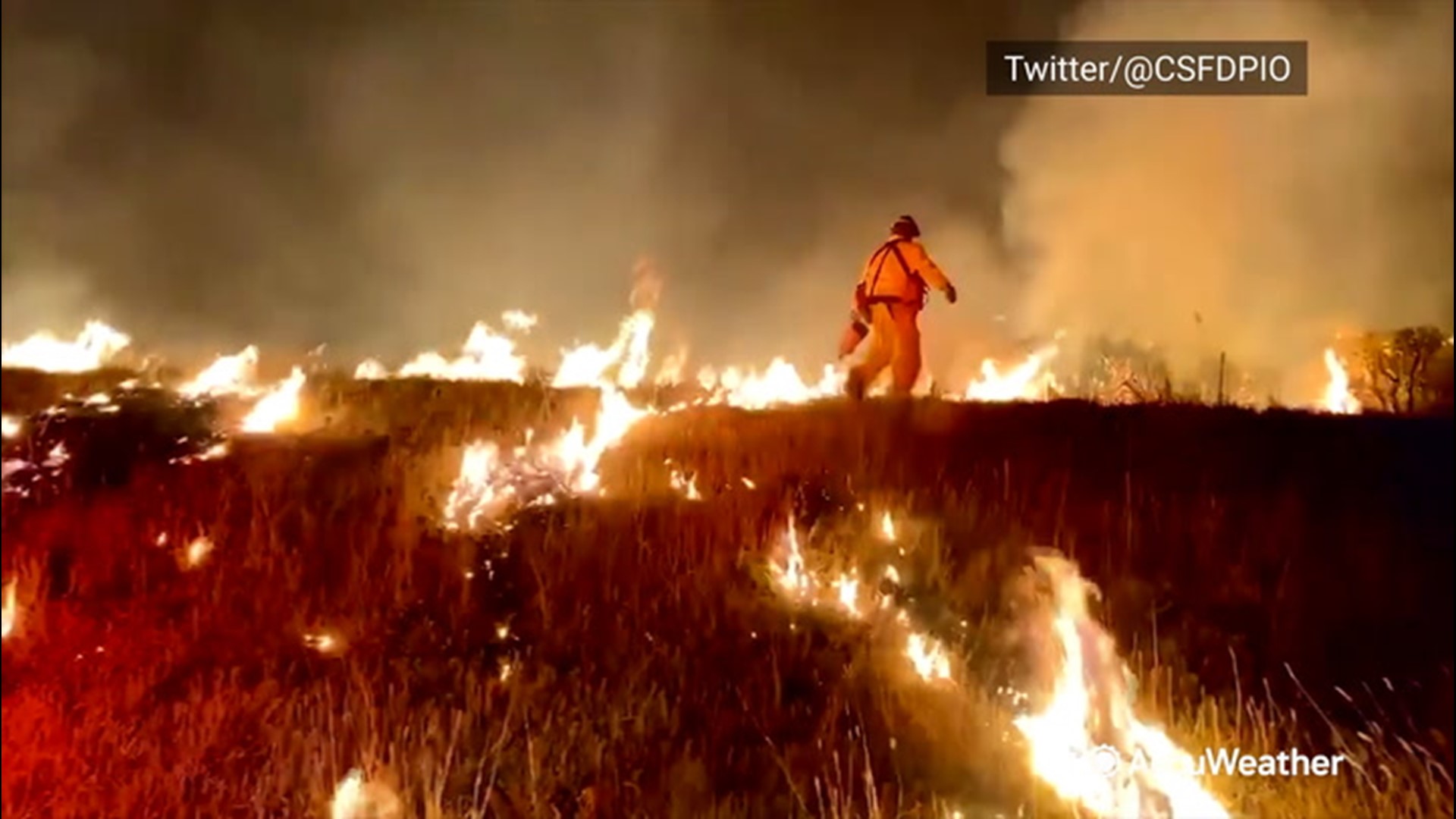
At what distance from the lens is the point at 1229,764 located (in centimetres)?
232

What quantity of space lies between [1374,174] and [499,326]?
223 cm

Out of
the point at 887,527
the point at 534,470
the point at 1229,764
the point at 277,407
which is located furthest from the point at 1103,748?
the point at 277,407

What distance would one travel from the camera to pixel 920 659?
2.52m

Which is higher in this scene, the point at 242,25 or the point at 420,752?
the point at 242,25

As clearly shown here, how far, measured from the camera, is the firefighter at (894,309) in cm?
342

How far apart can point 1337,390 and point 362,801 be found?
9.86 feet

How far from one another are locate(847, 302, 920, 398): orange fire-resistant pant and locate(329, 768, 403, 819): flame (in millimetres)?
2060

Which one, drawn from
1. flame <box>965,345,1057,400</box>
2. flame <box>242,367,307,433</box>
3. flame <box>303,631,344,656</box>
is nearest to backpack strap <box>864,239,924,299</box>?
flame <box>965,345,1057,400</box>

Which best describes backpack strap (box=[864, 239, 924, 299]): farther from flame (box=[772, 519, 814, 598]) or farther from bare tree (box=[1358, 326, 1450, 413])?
bare tree (box=[1358, 326, 1450, 413])

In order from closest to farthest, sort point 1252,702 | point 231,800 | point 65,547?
1. point 231,800
2. point 1252,702
3. point 65,547

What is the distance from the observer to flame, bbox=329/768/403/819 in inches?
87.7

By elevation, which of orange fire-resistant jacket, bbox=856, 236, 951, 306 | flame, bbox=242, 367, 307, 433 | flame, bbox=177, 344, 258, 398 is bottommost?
flame, bbox=242, 367, 307, 433

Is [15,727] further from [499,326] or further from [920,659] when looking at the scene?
[920,659]

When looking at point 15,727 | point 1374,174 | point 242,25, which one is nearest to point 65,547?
point 15,727
